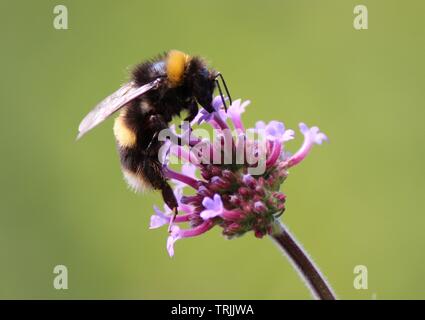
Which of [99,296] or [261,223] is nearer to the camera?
[261,223]

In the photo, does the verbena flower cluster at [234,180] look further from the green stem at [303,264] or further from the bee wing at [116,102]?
the bee wing at [116,102]

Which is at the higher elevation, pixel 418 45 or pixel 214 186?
pixel 418 45

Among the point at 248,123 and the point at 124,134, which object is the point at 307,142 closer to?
the point at 124,134

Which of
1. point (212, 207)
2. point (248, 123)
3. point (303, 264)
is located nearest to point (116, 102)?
point (212, 207)

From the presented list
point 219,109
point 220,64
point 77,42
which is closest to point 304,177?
point 220,64

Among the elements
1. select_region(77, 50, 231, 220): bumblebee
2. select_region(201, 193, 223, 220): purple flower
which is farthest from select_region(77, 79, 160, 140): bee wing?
select_region(201, 193, 223, 220): purple flower

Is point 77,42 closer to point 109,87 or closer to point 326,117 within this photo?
point 109,87
